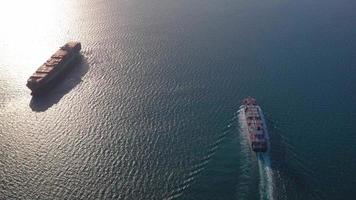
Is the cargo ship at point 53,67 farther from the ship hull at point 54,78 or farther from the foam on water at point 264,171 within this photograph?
the foam on water at point 264,171

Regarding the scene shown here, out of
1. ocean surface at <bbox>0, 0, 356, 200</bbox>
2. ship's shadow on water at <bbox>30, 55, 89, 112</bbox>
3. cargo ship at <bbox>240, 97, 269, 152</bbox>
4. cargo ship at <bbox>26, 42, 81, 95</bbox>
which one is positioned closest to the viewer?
ocean surface at <bbox>0, 0, 356, 200</bbox>

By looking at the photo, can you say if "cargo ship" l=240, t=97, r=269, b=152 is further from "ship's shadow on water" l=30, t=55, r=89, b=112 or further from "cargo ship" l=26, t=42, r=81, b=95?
"cargo ship" l=26, t=42, r=81, b=95

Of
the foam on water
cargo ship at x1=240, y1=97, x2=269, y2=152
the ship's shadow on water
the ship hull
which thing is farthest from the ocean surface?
the ship hull

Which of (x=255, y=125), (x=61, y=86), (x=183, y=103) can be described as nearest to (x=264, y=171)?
(x=255, y=125)

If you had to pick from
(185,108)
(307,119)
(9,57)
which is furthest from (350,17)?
(9,57)

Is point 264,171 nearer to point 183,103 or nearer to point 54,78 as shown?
point 183,103

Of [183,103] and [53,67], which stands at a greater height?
[53,67]
